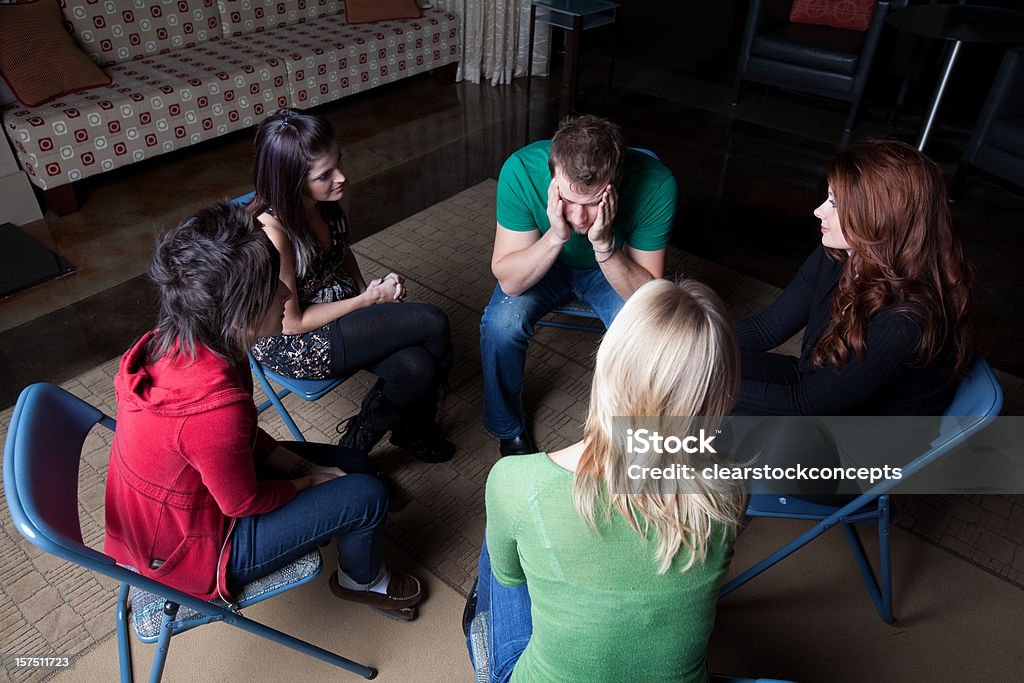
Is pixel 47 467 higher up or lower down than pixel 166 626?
higher up

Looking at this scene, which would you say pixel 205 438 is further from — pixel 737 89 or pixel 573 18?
pixel 737 89

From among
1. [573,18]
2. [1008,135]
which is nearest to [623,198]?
[1008,135]

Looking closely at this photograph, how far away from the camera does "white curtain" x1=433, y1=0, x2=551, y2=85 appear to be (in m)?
4.91

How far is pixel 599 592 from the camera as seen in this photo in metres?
0.98

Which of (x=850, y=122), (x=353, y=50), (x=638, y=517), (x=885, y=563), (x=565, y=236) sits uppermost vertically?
(x=638, y=517)

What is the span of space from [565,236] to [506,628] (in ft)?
3.44

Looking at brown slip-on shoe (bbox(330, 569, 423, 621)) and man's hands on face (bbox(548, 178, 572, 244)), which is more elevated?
man's hands on face (bbox(548, 178, 572, 244))

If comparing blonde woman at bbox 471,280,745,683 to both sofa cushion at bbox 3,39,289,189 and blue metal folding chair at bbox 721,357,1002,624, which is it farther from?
sofa cushion at bbox 3,39,289,189

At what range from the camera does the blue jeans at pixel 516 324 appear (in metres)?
2.17

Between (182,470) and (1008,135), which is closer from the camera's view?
(182,470)

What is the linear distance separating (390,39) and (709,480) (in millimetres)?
4265

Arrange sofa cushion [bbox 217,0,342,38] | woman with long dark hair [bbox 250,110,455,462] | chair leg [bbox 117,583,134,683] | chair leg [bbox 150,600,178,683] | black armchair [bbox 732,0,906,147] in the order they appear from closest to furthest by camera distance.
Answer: chair leg [bbox 150,600,178,683], chair leg [bbox 117,583,134,683], woman with long dark hair [bbox 250,110,455,462], black armchair [bbox 732,0,906,147], sofa cushion [bbox 217,0,342,38]

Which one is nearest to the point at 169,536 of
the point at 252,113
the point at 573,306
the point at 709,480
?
the point at 709,480

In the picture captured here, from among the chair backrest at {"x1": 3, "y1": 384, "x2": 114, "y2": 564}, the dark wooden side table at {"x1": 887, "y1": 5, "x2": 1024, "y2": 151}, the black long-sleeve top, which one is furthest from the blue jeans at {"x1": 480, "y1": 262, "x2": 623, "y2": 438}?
the dark wooden side table at {"x1": 887, "y1": 5, "x2": 1024, "y2": 151}
